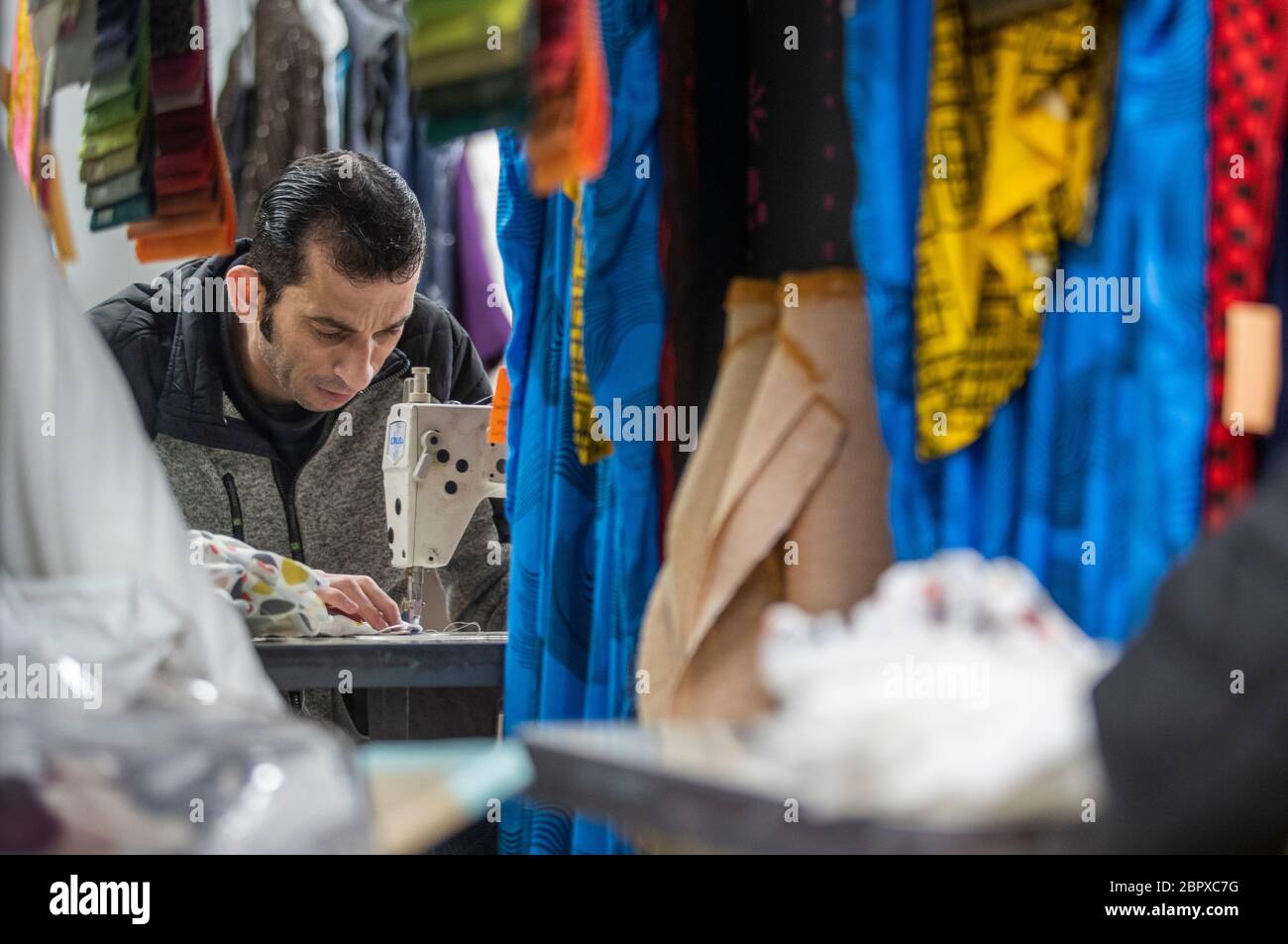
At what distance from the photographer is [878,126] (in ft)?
4.38

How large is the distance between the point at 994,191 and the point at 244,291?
191 centimetres

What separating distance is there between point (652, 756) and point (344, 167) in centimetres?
202

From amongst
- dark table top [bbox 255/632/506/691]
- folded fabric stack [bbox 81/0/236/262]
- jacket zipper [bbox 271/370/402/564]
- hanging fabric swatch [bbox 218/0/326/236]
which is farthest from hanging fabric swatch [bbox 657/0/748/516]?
hanging fabric swatch [bbox 218/0/326/236]

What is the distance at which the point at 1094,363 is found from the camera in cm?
125

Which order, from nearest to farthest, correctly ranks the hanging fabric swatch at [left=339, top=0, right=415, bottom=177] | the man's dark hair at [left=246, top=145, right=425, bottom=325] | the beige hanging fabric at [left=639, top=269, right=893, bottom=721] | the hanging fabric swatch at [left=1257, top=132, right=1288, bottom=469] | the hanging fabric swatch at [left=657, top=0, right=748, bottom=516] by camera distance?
the hanging fabric swatch at [left=1257, top=132, right=1288, bottom=469], the beige hanging fabric at [left=639, top=269, right=893, bottom=721], the hanging fabric swatch at [left=657, top=0, right=748, bottom=516], the man's dark hair at [left=246, top=145, right=425, bottom=325], the hanging fabric swatch at [left=339, top=0, right=415, bottom=177]

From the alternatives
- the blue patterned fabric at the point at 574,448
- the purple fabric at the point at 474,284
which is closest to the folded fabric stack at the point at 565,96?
the blue patterned fabric at the point at 574,448

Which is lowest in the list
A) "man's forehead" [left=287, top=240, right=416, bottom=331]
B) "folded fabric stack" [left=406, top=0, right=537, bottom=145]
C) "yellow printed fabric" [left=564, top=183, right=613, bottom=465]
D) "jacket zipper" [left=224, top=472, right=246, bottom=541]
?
→ "jacket zipper" [left=224, top=472, right=246, bottom=541]

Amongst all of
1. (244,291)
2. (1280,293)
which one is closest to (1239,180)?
(1280,293)

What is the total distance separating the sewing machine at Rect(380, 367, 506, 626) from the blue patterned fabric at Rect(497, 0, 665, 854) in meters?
0.14

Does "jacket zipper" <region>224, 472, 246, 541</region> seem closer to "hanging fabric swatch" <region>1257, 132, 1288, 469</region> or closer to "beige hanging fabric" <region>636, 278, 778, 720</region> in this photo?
"beige hanging fabric" <region>636, 278, 778, 720</region>

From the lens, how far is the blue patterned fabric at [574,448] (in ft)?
5.46

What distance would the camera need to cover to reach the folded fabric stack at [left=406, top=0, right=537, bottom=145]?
1.45 meters
